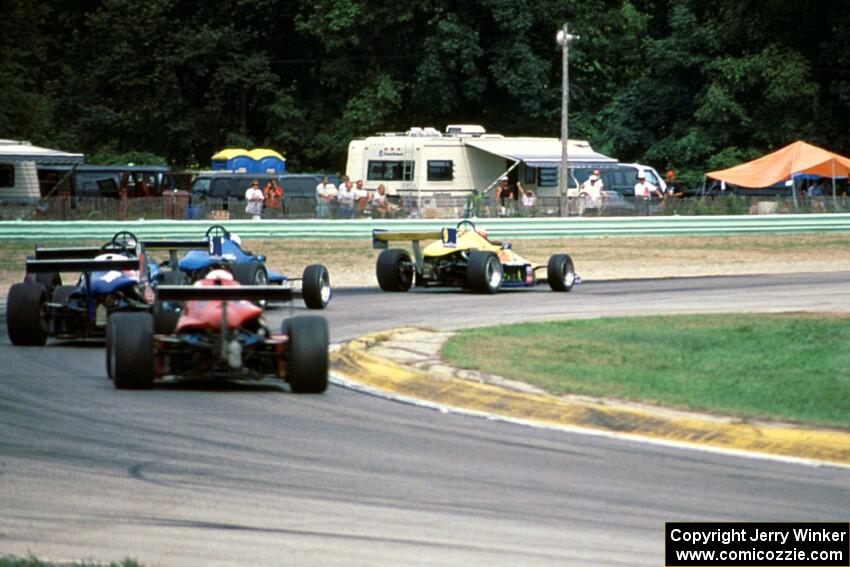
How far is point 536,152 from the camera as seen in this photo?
1847 inches

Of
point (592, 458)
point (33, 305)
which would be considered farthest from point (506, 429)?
point (33, 305)

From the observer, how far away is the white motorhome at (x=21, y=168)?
1773 inches

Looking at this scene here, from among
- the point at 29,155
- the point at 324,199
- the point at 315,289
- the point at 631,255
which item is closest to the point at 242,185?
the point at 29,155

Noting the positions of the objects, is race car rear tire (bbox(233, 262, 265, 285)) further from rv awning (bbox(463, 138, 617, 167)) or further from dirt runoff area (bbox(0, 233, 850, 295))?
rv awning (bbox(463, 138, 617, 167))

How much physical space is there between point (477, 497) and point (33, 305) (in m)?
8.60

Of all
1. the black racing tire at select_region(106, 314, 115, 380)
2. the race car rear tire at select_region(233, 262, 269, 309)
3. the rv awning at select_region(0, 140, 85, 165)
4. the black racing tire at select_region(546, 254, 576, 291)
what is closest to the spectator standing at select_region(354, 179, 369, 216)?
the rv awning at select_region(0, 140, 85, 165)

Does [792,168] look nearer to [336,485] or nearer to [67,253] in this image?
[67,253]

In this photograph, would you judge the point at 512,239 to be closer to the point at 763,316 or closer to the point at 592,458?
the point at 763,316

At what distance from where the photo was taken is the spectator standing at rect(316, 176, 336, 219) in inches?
1398

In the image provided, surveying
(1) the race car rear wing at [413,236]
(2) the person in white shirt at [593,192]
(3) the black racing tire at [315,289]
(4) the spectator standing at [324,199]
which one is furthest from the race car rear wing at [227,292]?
(2) the person in white shirt at [593,192]

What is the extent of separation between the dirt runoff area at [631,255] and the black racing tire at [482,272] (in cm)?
344

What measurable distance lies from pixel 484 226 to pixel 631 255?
9.92 feet

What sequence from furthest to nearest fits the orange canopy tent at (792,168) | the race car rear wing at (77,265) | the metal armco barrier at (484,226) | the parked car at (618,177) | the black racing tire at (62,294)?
the parked car at (618,177) < the orange canopy tent at (792,168) < the metal armco barrier at (484,226) < the black racing tire at (62,294) < the race car rear wing at (77,265)

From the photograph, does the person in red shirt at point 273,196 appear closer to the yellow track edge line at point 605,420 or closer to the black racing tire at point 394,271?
the black racing tire at point 394,271
